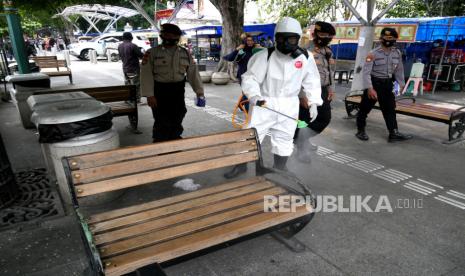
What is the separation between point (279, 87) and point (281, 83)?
1.8 inches

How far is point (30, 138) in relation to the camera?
5.32m

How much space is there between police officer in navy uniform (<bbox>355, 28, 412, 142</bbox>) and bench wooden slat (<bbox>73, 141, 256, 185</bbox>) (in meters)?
3.13

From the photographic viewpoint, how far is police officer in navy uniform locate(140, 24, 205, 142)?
3.91 meters

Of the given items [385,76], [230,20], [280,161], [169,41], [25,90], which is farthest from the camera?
[230,20]

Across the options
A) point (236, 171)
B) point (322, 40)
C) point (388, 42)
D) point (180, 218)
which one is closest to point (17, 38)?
point (236, 171)

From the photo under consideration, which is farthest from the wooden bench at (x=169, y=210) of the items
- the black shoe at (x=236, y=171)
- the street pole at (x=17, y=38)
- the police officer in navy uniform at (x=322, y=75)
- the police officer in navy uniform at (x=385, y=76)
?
the street pole at (x=17, y=38)

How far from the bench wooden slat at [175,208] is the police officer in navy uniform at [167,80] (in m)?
1.91

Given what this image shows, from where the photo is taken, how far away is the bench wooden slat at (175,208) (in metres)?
2.08

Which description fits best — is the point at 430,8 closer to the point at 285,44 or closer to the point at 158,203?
the point at 285,44

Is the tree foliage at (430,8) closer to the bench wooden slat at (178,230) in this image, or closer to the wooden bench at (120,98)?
the wooden bench at (120,98)

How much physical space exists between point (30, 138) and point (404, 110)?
6.29 metres

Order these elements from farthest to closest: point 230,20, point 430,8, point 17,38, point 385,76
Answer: point 430,8
point 230,20
point 17,38
point 385,76

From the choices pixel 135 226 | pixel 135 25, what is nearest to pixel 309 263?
pixel 135 226

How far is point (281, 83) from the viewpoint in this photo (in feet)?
10.5
